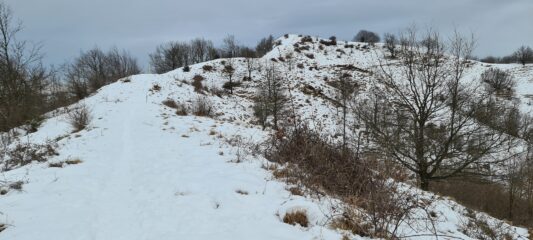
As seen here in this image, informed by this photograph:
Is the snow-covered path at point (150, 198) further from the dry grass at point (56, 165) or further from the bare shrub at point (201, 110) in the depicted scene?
the bare shrub at point (201, 110)

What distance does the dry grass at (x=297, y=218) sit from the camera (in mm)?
3735

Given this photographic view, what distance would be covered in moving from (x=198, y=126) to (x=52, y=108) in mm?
10883

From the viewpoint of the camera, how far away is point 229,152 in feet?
24.5

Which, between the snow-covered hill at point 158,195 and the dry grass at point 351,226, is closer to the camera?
the dry grass at point 351,226

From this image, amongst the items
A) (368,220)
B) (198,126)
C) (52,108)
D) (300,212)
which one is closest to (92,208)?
(300,212)

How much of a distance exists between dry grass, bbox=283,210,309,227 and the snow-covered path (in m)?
0.10

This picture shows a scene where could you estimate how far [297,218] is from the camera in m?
3.79

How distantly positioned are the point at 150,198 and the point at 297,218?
7.23 ft

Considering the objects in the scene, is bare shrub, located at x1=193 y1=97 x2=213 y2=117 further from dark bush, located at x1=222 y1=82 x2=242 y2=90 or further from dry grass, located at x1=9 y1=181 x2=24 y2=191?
dark bush, located at x1=222 y1=82 x2=242 y2=90

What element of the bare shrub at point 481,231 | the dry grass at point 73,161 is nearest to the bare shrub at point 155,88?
the dry grass at point 73,161

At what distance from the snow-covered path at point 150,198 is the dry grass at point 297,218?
0.10 metres

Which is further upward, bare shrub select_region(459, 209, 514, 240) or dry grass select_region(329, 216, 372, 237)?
dry grass select_region(329, 216, 372, 237)

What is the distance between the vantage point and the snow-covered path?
3535mm

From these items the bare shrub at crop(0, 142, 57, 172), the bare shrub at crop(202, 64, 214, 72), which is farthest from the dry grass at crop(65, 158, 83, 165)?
the bare shrub at crop(202, 64, 214, 72)
